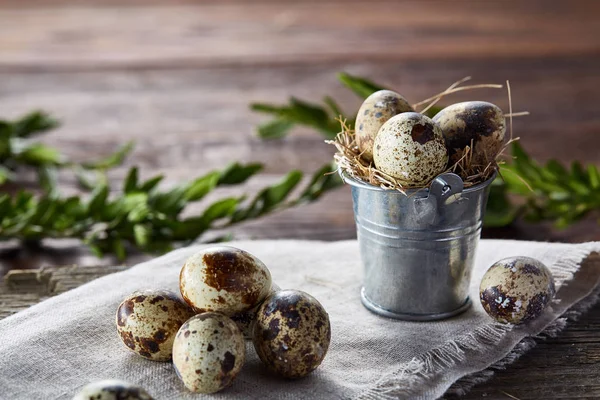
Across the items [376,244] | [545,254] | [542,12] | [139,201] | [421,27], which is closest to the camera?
[376,244]

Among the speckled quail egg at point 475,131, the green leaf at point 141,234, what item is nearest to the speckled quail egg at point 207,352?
the speckled quail egg at point 475,131

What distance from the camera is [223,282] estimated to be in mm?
1107

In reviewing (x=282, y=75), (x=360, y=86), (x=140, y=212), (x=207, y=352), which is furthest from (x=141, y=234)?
(x=282, y=75)

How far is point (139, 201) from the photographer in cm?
162

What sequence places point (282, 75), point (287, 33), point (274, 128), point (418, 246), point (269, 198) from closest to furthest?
point (418, 246) < point (269, 198) < point (274, 128) < point (282, 75) < point (287, 33)

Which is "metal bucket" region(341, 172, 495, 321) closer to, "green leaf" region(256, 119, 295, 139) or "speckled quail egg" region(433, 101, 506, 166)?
"speckled quail egg" region(433, 101, 506, 166)

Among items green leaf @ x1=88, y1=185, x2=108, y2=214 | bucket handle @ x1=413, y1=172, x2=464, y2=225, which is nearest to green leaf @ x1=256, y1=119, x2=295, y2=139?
green leaf @ x1=88, y1=185, x2=108, y2=214

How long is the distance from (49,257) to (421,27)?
7.85 feet

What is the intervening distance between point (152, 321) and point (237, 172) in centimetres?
62

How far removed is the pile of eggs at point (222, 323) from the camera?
40.8 inches

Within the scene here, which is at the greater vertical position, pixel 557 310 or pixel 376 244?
pixel 376 244

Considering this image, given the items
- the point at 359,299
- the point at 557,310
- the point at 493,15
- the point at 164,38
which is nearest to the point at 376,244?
the point at 359,299

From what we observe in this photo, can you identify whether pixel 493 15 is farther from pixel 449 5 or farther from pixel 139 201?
pixel 139 201

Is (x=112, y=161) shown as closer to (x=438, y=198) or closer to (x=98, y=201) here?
(x=98, y=201)
